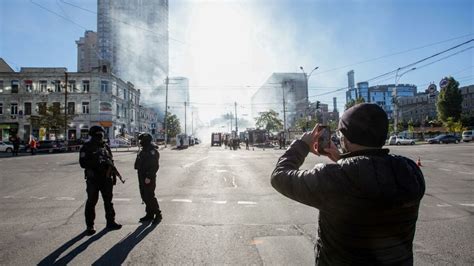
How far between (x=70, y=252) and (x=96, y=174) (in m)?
1.43

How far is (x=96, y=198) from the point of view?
5.39m

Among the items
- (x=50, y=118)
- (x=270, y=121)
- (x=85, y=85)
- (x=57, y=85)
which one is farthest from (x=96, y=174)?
(x=270, y=121)

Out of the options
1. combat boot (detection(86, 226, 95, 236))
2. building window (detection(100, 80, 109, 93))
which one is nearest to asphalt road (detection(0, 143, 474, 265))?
combat boot (detection(86, 226, 95, 236))

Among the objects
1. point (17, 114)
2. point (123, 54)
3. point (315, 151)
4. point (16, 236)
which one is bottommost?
point (16, 236)

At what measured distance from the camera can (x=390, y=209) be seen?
152 centimetres

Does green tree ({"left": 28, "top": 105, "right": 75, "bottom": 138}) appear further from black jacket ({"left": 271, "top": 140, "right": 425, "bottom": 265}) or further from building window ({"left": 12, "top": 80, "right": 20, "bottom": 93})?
black jacket ({"left": 271, "top": 140, "right": 425, "bottom": 265})

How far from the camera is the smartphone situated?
1.90 m

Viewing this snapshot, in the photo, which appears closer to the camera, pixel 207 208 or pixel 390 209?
pixel 390 209

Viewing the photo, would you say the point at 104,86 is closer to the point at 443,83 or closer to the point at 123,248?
the point at 123,248

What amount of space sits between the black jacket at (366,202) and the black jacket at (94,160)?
14.9 ft

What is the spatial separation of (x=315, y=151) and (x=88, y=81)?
5465 centimetres

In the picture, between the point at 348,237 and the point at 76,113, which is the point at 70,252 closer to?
the point at 348,237

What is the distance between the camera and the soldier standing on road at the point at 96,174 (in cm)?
531

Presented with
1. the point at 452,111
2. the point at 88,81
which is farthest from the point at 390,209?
the point at 452,111
